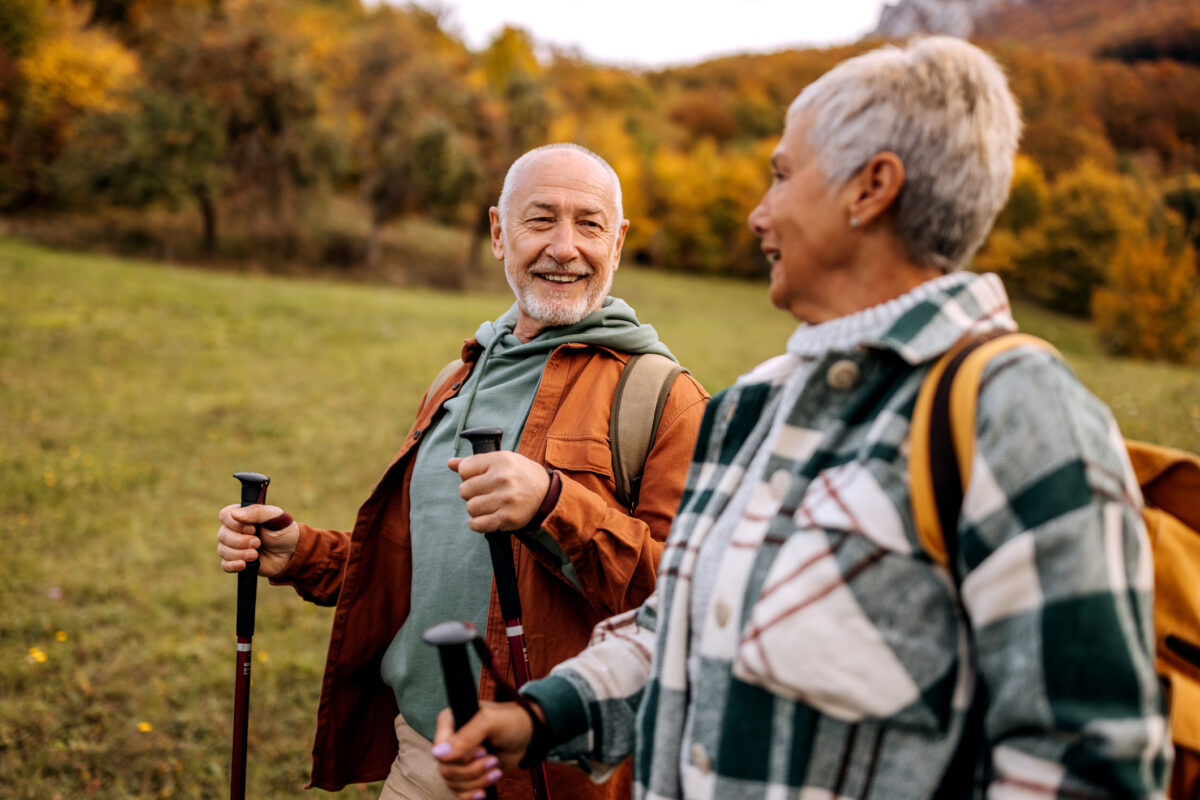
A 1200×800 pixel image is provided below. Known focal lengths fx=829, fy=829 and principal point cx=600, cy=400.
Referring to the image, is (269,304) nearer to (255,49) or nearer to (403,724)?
(255,49)

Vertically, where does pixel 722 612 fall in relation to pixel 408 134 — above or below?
below

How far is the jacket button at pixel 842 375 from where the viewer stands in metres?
1.42

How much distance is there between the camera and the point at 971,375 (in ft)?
3.99

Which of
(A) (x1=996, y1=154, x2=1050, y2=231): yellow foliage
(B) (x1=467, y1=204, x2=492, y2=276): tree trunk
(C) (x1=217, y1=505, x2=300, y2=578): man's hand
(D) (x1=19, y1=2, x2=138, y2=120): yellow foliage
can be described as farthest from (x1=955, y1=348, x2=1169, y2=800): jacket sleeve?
(A) (x1=996, y1=154, x2=1050, y2=231): yellow foliage

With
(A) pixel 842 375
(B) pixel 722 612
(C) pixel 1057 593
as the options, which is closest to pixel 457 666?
(B) pixel 722 612

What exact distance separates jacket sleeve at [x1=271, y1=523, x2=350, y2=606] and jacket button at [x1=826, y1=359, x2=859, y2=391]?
2012 mm

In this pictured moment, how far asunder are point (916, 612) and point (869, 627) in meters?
0.08

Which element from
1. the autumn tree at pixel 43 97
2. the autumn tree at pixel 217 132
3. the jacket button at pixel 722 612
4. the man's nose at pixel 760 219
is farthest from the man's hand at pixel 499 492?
the autumn tree at pixel 43 97

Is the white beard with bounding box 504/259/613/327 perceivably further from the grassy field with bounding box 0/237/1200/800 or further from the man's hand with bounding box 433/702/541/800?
the grassy field with bounding box 0/237/1200/800

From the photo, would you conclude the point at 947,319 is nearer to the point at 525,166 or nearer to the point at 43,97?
the point at 525,166

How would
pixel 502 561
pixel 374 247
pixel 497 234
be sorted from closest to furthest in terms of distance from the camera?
1. pixel 502 561
2. pixel 497 234
3. pixel 374 247

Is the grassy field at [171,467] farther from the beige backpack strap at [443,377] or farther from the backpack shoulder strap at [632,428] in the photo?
the backpack shoulder strap at [632,428]


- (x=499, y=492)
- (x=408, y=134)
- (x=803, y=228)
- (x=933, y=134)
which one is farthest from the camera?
(x=408, y=134)

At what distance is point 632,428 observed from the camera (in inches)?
97.7
